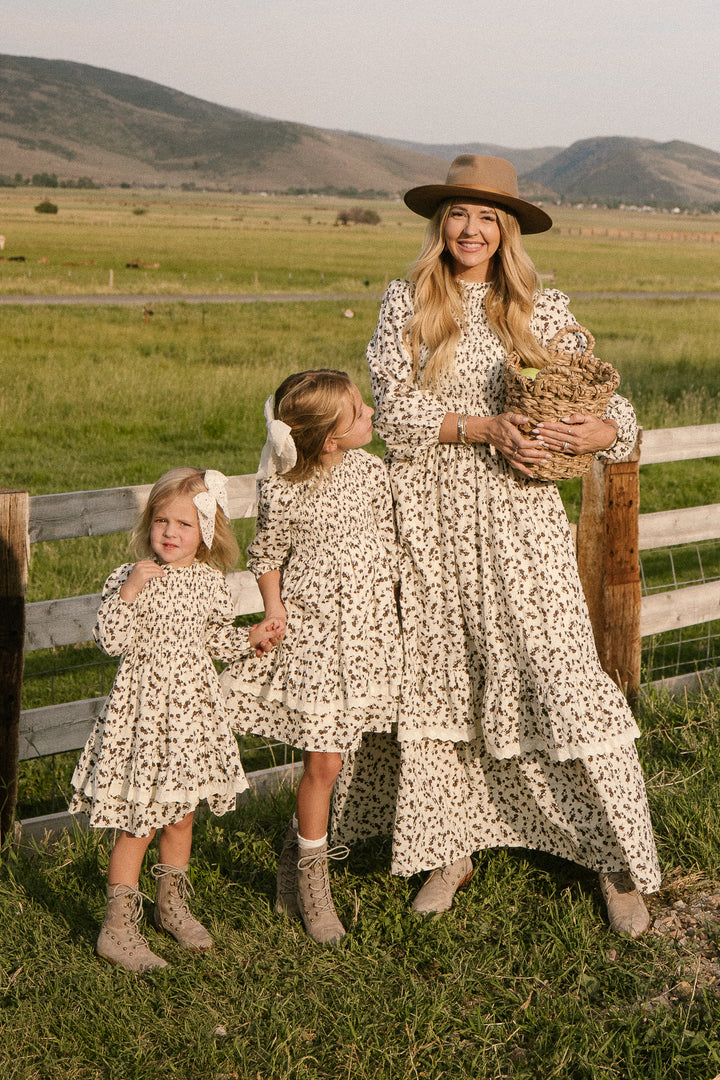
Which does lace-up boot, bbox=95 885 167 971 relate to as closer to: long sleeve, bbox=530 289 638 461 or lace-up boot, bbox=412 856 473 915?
lace-up boot, bbox=412 856 473 915

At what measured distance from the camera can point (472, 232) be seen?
3.49 m

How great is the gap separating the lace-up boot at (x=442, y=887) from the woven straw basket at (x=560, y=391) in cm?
140

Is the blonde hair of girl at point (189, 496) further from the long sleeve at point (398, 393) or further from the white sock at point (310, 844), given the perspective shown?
the white sock at point (310, 844)

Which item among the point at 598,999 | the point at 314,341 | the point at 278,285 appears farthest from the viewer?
the point at 278,285

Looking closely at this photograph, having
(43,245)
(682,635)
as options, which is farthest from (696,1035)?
→ (43,245)

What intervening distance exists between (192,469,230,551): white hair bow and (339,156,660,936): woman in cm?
59

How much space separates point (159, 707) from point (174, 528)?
55 centimetres

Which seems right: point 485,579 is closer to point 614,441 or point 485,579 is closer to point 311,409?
point 614,441

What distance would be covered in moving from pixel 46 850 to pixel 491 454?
2.32 m

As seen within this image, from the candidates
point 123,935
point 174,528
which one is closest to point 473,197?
point 174,528

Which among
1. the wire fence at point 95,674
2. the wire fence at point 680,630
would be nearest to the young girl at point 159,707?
the wire fence at point 95,674

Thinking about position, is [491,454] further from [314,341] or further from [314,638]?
[314,341]

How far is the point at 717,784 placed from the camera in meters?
4.29

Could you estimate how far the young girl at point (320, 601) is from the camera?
3295mm
